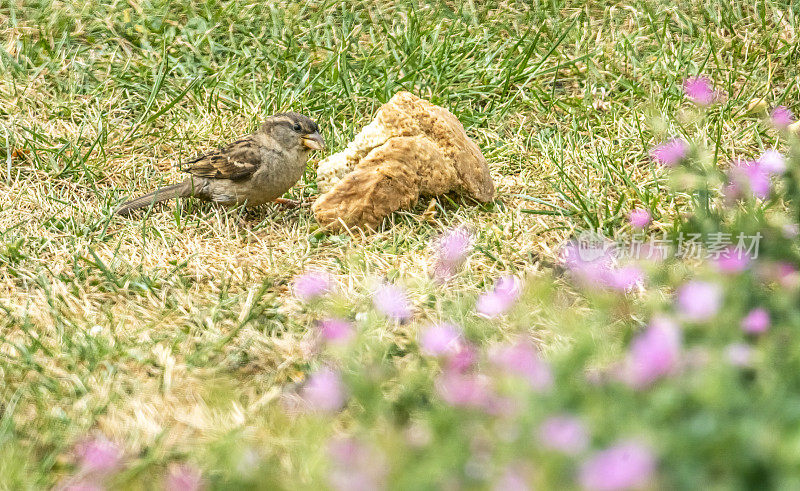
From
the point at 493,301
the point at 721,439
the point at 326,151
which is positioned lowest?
the point at 326,151

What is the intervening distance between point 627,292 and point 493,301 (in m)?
1.03

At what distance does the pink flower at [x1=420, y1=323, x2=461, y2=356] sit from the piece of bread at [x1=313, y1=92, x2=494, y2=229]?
112cm

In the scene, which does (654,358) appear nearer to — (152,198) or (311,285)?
(311,285)

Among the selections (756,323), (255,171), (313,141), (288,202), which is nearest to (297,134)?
(313,141)

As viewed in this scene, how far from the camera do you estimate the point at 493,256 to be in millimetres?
4344

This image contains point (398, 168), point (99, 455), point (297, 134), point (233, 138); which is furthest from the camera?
point (233, 138)

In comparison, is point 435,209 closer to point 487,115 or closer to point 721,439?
point 487,115

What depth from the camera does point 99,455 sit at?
2.62 metres

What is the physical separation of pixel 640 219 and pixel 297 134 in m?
1.84

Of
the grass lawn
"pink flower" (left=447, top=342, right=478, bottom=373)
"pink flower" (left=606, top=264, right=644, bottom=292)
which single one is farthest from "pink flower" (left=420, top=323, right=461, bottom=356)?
"pink flower" (left=606, top=264, right=644, bottom=292)

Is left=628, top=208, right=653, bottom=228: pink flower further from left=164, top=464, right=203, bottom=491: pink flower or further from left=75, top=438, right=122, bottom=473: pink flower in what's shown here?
left=75, top=438, right=122, bottom=473: pink flower

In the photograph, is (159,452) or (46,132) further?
(46,132)

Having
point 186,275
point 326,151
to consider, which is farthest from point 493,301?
point 326,151

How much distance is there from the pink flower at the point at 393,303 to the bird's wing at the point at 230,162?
1347 millimetres
